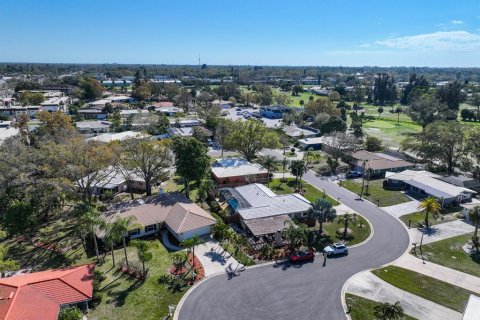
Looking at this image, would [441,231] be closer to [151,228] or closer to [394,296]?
[394,296]

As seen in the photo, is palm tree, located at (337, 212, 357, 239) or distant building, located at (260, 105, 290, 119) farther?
distant building, located at (260, 105, 290, 119)

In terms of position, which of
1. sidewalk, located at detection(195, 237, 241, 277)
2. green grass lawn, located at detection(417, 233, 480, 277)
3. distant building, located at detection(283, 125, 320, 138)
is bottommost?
sidewalk, located at detection(195, 237, 241, 277)

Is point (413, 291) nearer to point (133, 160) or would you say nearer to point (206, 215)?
point (206, 215)

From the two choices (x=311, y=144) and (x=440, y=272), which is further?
(x=311, y=144)

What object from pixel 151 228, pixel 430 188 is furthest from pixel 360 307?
pixel 430 188

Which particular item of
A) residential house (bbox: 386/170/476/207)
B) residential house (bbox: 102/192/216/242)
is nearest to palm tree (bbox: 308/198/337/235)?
residential house (bbox: 102/192/216/242)

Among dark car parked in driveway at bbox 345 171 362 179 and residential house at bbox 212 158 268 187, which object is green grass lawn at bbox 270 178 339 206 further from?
dark car parked in driveway at bbox 345 171 362 179

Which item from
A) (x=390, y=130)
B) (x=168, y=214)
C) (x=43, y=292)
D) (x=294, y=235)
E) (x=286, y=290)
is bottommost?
(x=286, y=290)

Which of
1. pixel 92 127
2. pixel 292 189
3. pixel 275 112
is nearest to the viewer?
pixel 292 189
